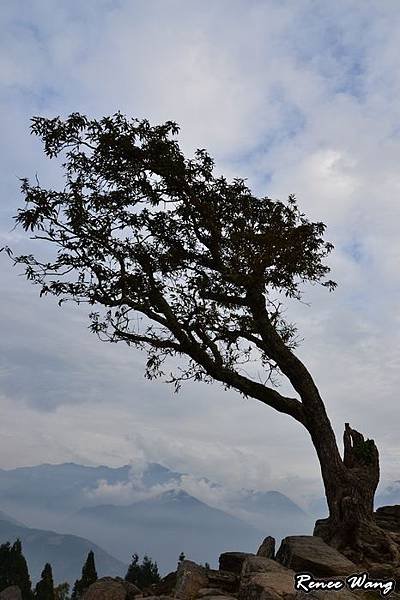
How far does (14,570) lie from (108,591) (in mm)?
56673

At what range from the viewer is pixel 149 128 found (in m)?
21.0

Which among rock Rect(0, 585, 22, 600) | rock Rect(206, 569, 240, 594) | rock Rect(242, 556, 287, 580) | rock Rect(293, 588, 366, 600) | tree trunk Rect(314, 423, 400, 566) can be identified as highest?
tree trunk Rect(314, 423, 400, 566)

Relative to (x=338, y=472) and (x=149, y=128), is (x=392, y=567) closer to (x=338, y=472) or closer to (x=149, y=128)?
(x=338, y=472)

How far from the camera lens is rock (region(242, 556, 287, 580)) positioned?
1470cm

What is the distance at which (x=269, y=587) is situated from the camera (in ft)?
41.3

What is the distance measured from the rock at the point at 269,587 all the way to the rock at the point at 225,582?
2081 mm

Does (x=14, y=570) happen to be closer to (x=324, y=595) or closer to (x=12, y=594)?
(x=12, y=594)

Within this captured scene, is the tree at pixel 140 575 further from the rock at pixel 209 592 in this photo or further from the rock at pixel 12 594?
the rock at pixel 209 592

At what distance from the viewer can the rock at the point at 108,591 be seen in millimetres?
16438

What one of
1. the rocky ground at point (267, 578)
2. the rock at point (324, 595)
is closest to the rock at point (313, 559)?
the rocky ground at point (267, 578)

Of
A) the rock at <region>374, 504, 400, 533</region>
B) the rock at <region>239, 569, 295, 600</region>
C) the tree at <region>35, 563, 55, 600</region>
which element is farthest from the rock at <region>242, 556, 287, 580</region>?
the tree at <region>35, 563, 55, 600</region>

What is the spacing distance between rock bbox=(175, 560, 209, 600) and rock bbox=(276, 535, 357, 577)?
227 centimetres

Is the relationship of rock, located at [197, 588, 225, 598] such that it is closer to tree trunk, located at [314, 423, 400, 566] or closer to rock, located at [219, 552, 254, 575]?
rock, located at [219, 552, 254, 575]

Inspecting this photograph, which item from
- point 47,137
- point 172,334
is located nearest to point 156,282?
point 172,334
